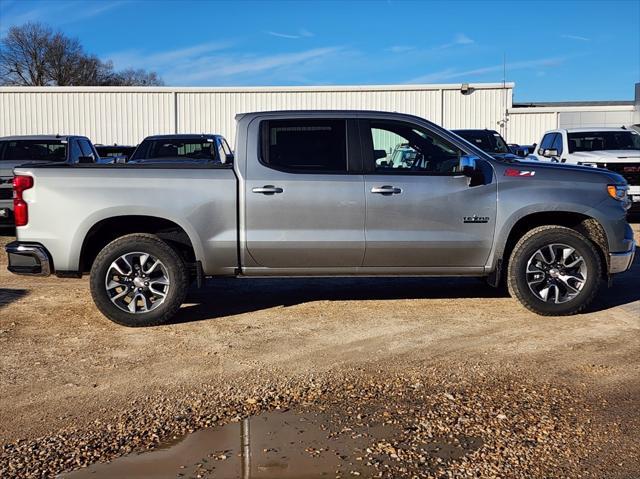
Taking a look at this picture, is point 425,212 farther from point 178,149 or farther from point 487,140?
point 487,140

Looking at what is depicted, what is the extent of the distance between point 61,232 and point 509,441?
427 cm

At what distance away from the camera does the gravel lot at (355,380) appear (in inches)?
144

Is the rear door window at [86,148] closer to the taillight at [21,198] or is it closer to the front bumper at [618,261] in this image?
the taillight at [21,198]

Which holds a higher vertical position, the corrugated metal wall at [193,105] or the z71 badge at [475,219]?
the corrugated metal wall at [193,105]

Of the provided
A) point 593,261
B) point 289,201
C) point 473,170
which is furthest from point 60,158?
point 593,261

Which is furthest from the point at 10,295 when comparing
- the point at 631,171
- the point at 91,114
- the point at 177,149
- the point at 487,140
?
the point at 91,114

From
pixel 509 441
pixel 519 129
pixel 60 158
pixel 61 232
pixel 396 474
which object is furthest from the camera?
pixel 519 129

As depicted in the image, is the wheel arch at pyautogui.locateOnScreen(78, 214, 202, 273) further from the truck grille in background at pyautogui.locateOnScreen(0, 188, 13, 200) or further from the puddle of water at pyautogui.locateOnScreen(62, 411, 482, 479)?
the truck grille in background at pyautogui.locateOnScreen(0, 188, 13, 200)

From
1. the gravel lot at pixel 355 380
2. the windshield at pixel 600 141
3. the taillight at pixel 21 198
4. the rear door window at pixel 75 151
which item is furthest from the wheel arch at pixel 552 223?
the rear door window at pixel 75 151

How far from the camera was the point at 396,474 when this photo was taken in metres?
3.40

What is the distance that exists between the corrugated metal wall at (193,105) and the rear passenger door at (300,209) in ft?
70.3

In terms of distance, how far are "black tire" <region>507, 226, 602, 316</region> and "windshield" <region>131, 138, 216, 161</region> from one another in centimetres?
730

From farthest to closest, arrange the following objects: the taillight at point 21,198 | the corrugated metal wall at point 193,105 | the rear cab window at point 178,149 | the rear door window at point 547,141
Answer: the corrugated metal wall at point 193,105, the rear door window at point 547,141, the rear cab window at point 178,149, the taillight at point 21,198

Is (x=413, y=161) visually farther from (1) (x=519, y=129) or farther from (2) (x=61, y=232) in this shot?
(1) (x=519, y=129)
